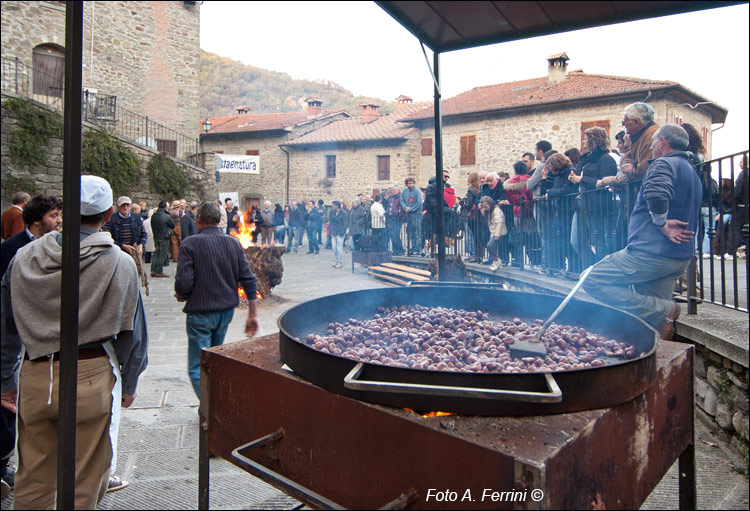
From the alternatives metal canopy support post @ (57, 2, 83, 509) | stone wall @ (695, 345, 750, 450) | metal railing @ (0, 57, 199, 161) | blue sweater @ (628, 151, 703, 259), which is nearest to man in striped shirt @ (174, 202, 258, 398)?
metal canopy support post @ (57, 2, 83, 509)

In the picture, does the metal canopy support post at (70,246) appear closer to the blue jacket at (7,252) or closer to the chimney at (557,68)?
the blue jacket at (7,252)

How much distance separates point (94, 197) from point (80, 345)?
0.73m

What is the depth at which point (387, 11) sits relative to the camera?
2588mm

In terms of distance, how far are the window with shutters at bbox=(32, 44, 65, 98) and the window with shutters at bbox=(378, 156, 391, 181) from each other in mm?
16501

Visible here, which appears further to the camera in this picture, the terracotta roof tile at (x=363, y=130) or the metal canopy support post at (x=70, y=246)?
the terracotta roof tile at (x=363, y=130)

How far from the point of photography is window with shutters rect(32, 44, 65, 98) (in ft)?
69.9

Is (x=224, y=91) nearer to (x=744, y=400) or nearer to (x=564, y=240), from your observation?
(x=564, y=240)

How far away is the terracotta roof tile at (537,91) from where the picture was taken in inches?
890

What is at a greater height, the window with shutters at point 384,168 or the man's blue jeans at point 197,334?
the window with shutters at point 384,168

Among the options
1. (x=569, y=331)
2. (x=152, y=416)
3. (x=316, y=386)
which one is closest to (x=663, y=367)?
(x=569, y=331)

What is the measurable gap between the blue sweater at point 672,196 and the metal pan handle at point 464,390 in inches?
95.9

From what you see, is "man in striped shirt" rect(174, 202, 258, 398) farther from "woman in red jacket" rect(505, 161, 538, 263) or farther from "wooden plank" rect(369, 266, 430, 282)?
"wooden plank" rect(369, 266, 430, 282)

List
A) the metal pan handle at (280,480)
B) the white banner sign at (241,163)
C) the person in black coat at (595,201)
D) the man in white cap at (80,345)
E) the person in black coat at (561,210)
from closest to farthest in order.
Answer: the metal pan handle at (280,480)
the man in white cap at (80,345)
the person in black coat at (595,201)
the person in black coat at (561,210)
the white banner sign at (241,163)

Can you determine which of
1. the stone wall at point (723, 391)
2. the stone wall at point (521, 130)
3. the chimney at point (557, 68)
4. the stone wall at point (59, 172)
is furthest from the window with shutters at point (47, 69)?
the stone wall at point (723, 391)
